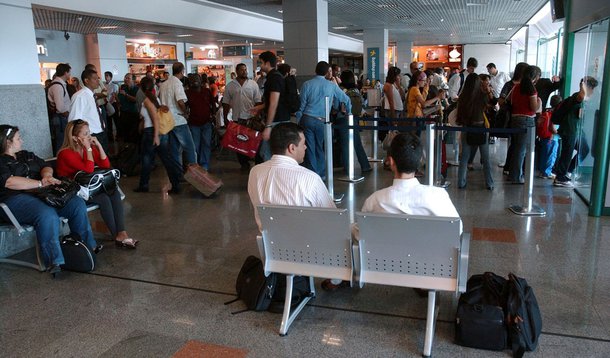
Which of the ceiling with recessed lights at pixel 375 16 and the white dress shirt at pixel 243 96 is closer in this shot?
the white dress shirt at pixel 243 96

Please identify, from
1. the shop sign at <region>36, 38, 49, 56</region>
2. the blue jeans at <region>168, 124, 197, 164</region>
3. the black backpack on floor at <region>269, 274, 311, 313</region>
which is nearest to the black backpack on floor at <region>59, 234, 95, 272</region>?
the black backpack on floor at <region>269, 274, 311, 313</region>

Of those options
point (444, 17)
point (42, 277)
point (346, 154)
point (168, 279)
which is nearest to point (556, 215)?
point (346, 154)

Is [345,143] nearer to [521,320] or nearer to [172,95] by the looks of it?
[172,95]

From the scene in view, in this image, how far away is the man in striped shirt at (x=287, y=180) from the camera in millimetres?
3244

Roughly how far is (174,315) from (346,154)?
4619 millimetres

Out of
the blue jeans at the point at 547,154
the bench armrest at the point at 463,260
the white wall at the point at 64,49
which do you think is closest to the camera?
the bench armrest at the point at 463,260

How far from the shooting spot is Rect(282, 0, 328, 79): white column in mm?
11867

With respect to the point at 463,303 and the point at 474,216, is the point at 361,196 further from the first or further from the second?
the point at 463,303

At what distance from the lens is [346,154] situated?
25.2 feet

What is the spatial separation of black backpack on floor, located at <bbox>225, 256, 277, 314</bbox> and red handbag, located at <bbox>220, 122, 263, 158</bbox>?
4.06 metres

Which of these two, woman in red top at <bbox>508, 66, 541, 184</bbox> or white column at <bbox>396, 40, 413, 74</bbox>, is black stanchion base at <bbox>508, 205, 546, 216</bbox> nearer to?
woman in red top at <bbox>508, 66, 541, 184</bbox>

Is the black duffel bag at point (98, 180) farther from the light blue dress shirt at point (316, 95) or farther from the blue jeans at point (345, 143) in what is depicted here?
the blue jeans at point (345, 143)

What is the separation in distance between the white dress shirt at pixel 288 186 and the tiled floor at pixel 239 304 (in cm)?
78

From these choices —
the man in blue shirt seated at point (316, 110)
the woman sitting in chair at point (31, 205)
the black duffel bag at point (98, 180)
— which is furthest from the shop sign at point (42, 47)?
the woman sitting in chair at point (31, 205)
